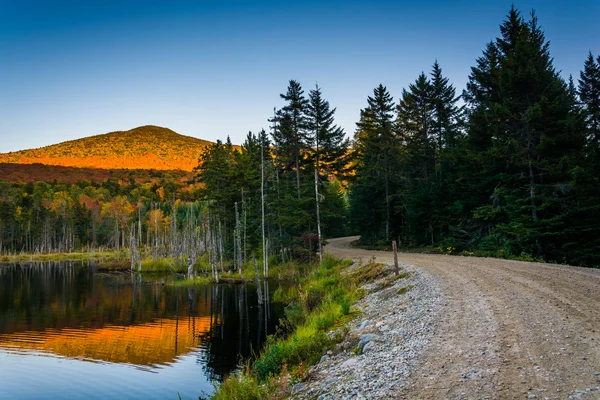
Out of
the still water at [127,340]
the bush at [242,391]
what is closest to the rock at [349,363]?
the bush at [242,391]

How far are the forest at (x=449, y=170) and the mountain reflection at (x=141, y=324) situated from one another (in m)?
8.68

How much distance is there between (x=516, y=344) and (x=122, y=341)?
59.3 ft

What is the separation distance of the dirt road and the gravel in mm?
369

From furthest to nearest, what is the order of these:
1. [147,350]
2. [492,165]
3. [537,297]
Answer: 1. [492,165]
2. [147,350]
3. [537,297]

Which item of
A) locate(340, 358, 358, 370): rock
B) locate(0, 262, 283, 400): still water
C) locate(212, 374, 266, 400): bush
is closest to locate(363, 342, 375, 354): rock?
locate(340, 358, 358, 370): rock

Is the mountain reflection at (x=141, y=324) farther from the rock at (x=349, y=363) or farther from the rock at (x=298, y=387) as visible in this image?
the rock at (x=349, y=363)

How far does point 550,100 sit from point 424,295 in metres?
17.7

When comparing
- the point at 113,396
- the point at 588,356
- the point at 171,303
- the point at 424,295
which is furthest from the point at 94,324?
the point at 588,356

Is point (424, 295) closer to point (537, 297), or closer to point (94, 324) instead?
point (537, 297)

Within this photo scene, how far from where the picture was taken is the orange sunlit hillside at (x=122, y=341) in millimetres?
16719

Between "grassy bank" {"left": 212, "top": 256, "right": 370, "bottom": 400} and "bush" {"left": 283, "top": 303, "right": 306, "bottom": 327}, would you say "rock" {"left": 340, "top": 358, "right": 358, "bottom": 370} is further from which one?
"bush" {"left": 283, "top": 303, "right": 306, "bottom": 327}

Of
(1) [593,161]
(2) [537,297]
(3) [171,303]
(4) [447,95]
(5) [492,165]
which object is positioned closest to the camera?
(2) [537,297]

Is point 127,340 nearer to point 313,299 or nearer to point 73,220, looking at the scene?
point 313,299

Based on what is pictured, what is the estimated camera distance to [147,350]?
57.3 feet
